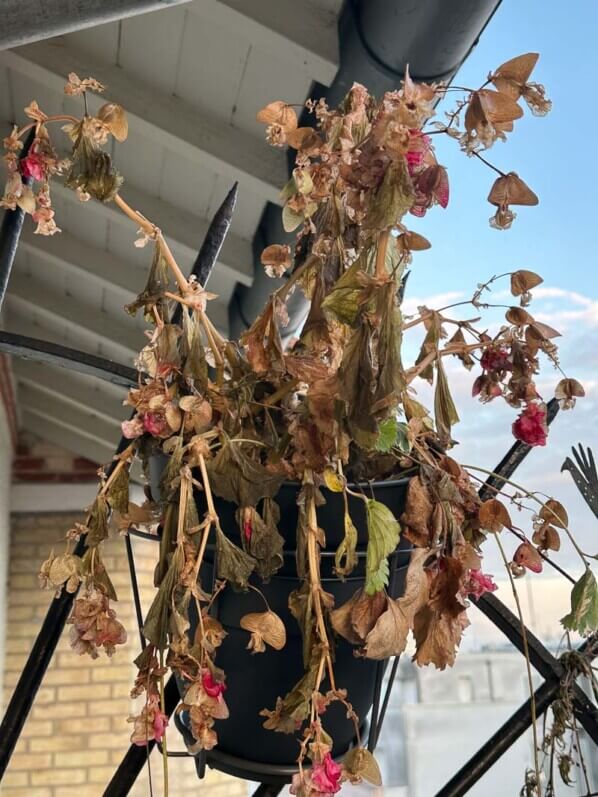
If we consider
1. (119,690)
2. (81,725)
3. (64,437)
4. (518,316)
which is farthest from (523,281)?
(64,437)

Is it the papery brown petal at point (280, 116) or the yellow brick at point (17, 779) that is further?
the yellow brick at point (17, 779)

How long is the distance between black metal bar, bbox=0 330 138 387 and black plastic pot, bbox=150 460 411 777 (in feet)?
0.58

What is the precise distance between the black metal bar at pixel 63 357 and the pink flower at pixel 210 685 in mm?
273

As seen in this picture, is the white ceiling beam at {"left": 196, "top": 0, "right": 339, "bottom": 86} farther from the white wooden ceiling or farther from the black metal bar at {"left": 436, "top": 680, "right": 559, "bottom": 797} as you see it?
the black metal bar at {"left": 436, "top": 680, "right": 559, "bottom": 797}

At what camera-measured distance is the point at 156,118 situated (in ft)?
5.18

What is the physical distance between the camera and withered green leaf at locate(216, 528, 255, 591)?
415 mm

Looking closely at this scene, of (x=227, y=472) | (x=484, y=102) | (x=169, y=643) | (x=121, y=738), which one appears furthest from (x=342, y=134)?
(x=121, y=738)

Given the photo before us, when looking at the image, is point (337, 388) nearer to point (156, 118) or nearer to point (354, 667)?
point (354, 667)

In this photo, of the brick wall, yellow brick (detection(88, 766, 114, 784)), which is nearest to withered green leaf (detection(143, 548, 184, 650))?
the brick wall

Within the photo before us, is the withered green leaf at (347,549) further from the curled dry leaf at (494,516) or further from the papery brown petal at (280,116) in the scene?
the papery brown petal at (280,116)

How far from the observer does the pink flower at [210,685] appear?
0.39 metres

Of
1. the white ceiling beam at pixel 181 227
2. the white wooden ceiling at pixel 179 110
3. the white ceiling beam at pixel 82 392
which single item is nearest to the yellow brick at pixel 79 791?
the white ceiling beam at pixel 82 392

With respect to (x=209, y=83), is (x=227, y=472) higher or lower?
lower

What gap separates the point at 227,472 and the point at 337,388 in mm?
92
